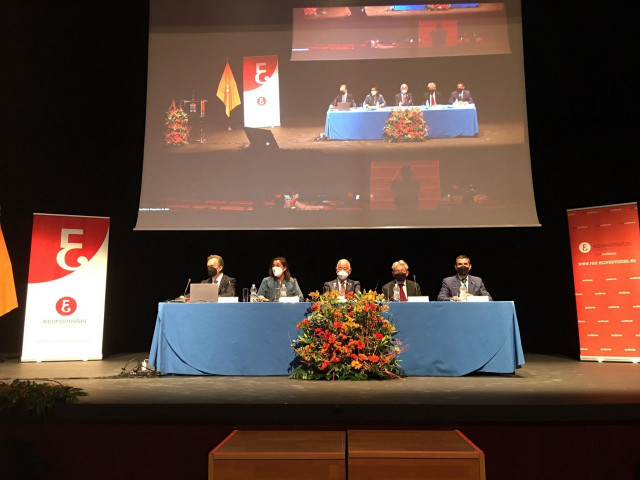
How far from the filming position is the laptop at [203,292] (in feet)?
16.8

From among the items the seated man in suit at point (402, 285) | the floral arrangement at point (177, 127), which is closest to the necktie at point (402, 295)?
the seated man in suit at point (402, 285)

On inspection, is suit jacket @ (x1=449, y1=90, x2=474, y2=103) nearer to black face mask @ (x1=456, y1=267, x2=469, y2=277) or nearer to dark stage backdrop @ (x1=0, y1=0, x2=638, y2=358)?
dark stage backdrop @ (x1=0, y1=0, x2=638, y2=358)

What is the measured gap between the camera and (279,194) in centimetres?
581

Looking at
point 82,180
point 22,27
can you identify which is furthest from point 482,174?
point 22,27

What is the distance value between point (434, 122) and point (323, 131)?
1.18 m

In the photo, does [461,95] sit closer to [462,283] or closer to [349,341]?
[462,283]

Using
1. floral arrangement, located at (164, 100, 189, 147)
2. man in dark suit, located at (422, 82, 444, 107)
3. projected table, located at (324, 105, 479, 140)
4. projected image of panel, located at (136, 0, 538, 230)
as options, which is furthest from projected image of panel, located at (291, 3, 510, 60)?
floral arrangement, located at (164, 100, 189, 147)

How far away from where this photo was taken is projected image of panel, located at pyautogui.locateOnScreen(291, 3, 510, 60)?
18.8 feet

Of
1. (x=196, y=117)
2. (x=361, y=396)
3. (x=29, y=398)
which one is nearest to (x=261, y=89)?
(x=196, y=117)

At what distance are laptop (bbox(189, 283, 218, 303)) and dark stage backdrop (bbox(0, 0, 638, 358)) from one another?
2.35 m

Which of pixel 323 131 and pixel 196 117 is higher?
pixel 196 117

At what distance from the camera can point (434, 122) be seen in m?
5.73

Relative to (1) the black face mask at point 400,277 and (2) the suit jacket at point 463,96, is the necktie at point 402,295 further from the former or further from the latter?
(2) the suit jacket at point 463,96

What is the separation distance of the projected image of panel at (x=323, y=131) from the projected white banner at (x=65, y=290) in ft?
4.16
